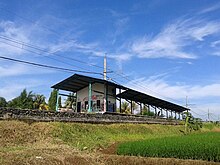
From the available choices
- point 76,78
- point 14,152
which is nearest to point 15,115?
point 14,152

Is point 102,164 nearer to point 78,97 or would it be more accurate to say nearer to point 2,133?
point 2,133

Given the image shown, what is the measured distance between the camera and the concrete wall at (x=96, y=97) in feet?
95.8

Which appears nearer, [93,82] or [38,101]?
[93,82]

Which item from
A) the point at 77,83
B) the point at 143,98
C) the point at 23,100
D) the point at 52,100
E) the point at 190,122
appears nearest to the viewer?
the point at 77,83

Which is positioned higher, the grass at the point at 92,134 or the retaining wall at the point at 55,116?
the retaining wall at the point at 55,116

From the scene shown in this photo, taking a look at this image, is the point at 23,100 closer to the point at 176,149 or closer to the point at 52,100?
the point at 52,100

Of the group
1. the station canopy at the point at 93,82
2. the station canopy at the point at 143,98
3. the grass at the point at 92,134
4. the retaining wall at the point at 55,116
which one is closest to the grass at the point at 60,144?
the grass at the point at 92,134

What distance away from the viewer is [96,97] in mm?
29656

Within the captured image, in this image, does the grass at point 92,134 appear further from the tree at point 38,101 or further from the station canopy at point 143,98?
the tree at point 38,101

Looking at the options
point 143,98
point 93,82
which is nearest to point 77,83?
point 93,82

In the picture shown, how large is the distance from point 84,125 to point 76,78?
31.6 feet

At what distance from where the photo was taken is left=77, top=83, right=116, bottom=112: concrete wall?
29.2 meters

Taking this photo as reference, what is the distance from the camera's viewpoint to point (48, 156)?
33.0 feet

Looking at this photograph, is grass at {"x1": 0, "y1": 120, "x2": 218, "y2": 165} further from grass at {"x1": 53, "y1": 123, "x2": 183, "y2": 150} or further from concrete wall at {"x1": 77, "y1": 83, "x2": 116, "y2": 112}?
concrete wall at {"x1": 77, "y1": 83, "x2": 116, "y2": 112}
